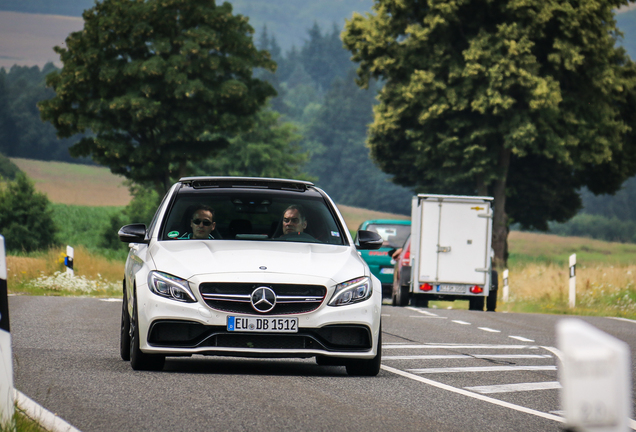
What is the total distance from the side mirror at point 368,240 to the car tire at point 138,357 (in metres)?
2.05

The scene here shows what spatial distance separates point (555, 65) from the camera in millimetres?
38906

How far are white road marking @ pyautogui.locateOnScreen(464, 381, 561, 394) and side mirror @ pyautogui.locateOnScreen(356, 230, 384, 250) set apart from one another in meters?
1.57

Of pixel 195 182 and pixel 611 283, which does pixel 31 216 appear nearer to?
pixel 611 283

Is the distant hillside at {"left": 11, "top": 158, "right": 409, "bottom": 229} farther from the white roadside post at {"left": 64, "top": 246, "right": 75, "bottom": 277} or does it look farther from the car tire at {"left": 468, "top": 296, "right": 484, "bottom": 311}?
the car tire at {"left": 468, "top": 296, "right": 484, "bottom": 311}

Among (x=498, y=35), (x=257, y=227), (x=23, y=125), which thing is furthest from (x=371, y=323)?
(x=23, y=125)

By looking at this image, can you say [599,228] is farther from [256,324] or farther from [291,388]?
[291,388]

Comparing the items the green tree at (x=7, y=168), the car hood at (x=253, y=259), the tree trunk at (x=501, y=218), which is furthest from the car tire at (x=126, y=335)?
the green tree at (x=7, y=168)

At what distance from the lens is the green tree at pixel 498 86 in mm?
38406

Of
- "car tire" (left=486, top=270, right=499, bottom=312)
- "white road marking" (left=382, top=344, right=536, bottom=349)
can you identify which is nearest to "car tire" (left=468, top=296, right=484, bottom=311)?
"car tire" (left=486, top=270, right=499, bottom=312)

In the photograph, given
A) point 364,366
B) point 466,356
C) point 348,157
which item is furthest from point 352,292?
point 348,157

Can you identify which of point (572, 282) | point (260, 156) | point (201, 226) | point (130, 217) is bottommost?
point (572, 282)

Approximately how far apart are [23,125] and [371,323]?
379 feet

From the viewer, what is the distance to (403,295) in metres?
22.1

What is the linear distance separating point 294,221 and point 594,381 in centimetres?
708
